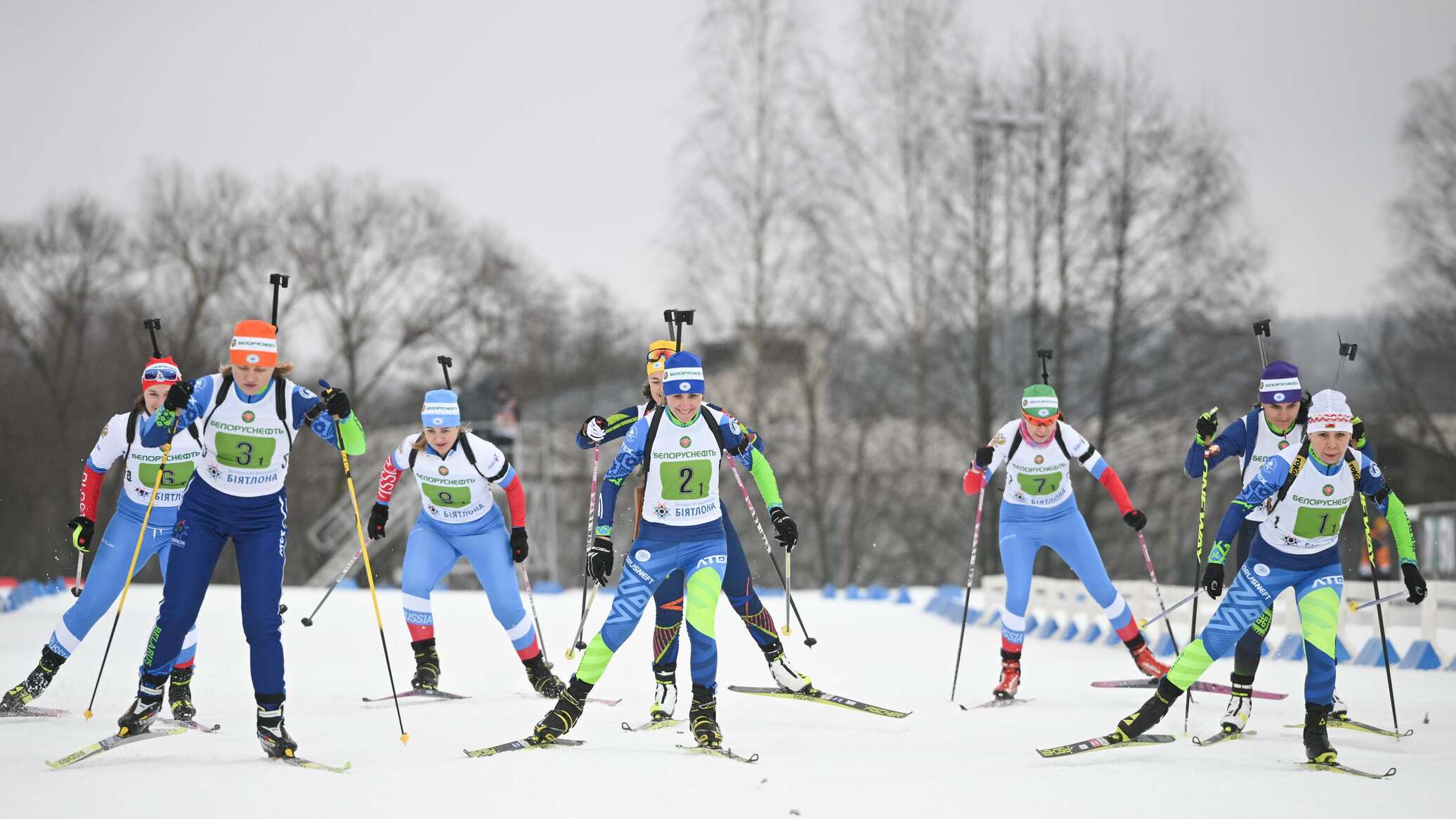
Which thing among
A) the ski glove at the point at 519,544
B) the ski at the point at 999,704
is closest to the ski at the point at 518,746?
the ski glove at the point at 519,544

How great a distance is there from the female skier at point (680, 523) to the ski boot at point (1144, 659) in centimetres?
397

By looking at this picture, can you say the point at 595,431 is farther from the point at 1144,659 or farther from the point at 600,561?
the point at 1144,659

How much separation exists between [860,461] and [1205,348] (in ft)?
24.7

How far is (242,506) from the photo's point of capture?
6816mm

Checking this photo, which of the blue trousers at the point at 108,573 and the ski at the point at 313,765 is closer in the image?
the ski at the point at 313,765

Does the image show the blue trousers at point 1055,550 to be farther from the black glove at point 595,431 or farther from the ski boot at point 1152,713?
the black glove at point 595,431

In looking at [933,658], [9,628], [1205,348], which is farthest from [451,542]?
[1205,348]

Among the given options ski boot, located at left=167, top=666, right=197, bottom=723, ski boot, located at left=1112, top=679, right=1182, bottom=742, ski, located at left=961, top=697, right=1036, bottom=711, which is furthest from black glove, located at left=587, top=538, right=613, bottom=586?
ski, located at left=961, top=697, right=1036, bottom=711

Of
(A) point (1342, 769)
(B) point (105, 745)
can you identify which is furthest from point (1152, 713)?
(B) point (105, 745)

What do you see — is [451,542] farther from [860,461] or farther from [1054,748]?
[860,461]

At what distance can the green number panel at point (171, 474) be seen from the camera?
350 inches

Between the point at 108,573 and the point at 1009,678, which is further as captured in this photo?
the point at 1009,678

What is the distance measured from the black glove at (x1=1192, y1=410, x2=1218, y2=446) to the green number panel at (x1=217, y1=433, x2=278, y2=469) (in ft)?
17.9

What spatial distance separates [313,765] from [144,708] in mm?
1049
